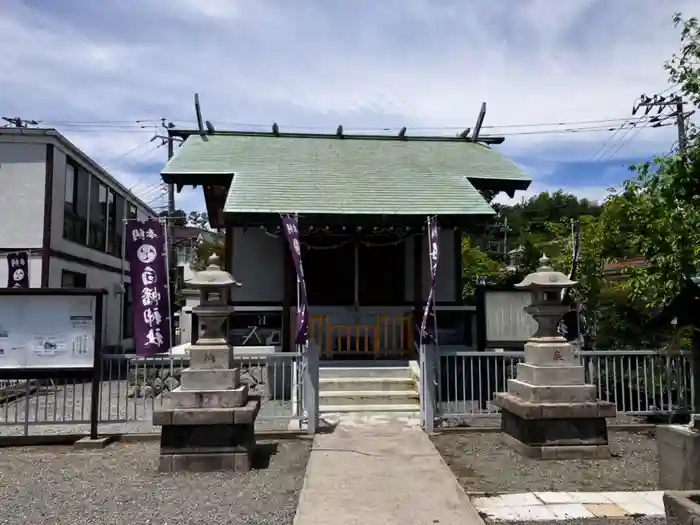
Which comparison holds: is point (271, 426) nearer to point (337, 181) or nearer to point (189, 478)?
point (189, 478)

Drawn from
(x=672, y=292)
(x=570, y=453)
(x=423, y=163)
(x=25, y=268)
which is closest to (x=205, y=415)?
(x=570, y=453)

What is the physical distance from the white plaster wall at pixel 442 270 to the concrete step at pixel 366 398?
3.80 metres

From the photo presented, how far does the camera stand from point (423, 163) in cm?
1493

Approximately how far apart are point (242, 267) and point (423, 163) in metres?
5.37

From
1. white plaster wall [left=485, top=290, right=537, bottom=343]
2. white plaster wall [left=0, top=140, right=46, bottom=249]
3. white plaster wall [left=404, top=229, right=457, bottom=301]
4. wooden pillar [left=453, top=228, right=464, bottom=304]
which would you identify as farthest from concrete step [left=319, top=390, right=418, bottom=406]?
white plaster wall [left=0, top=140, right=46, bottom=249]

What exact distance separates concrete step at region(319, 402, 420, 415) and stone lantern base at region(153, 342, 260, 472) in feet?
9.74

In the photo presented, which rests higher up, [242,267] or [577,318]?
[242,267]

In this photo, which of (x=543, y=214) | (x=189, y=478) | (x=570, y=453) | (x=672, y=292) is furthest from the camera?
(x=543, y=214)

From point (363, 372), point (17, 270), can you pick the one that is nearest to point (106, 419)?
point (363, 372)

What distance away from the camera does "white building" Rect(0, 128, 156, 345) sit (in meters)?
15.6

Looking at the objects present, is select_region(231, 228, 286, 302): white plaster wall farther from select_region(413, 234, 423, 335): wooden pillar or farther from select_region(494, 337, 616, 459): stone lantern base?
select_region(494, 337, 616, 459): stone lantern base

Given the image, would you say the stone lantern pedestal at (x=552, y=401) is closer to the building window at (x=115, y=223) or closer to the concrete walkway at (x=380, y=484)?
the concrete walkway at (x=380, y=484)

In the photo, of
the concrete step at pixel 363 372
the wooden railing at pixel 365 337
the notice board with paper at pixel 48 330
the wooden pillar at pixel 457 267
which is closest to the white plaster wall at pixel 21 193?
the notice board with paper at pixel 48 330

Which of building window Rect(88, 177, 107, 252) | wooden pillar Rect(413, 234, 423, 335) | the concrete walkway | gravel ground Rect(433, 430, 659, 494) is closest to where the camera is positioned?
the concrete walkway
